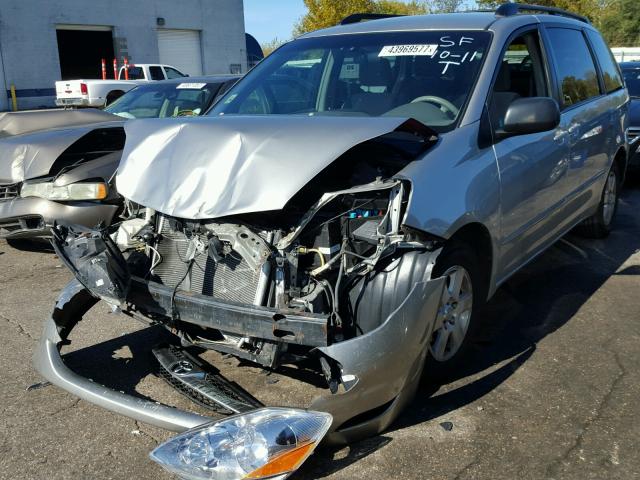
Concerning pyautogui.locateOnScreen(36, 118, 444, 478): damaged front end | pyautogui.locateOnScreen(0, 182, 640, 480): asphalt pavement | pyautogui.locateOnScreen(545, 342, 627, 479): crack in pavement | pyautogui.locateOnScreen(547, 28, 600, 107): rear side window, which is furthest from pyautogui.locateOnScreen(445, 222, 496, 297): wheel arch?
pyautogui.locateOnScreen(547, 28, 600, 107): rear side window

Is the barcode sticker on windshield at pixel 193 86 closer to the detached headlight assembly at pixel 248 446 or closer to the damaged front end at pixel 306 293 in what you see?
the damaged front end at pixel 306 293

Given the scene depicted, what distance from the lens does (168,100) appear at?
7.61 meters

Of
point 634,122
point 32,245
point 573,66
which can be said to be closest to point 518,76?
point 573,66

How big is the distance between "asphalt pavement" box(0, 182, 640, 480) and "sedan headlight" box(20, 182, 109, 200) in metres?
0.86

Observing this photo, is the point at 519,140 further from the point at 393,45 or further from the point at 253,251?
the point at 253,251

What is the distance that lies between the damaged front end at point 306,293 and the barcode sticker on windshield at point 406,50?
3.16 ft

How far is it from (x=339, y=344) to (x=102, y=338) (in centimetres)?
210

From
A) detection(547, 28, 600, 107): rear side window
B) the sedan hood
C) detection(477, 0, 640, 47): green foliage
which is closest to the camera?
detection(547, 28, 600, 107): rear side window

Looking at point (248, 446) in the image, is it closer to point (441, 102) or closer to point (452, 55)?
point (441, 102)

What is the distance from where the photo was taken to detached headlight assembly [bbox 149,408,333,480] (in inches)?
97.3

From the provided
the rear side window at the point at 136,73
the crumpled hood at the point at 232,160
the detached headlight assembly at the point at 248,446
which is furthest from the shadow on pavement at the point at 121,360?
the rear side window at the point at 136,73

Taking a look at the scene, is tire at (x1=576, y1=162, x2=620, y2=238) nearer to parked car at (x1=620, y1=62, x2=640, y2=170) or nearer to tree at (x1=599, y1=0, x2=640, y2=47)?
parked car at (x1=620, y1=62, x2=640, y2=170)

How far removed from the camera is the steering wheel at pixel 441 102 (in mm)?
3615

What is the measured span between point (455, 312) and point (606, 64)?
3.72 metres
